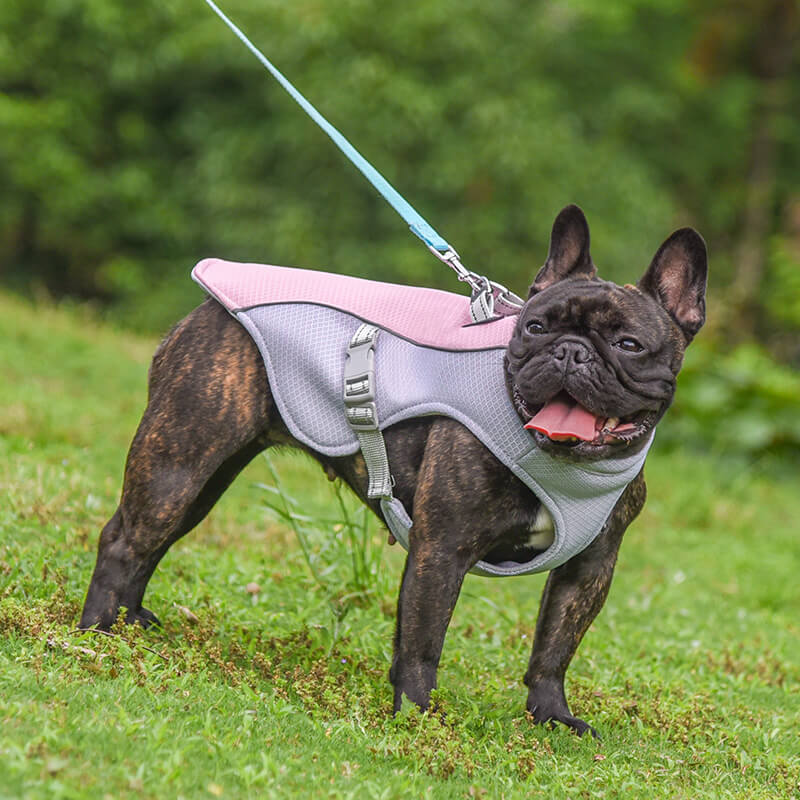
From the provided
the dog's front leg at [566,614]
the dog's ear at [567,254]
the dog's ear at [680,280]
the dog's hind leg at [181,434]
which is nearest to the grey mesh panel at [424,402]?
the dog's hind leg at [181,434]

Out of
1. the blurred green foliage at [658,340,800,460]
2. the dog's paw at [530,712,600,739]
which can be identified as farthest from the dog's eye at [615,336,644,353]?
the blurred green foliage at [658,340,800,460]

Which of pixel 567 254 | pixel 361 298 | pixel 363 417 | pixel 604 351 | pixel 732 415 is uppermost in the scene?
pixel 567 254

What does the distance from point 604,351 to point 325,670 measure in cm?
162

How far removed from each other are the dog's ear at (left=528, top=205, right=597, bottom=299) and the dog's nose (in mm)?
413

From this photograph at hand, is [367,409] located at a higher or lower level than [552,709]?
higher

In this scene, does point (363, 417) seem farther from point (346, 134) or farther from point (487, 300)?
point (346, 134)

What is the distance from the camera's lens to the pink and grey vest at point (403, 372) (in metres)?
3.60

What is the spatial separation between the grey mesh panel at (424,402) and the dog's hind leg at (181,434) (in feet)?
0.37

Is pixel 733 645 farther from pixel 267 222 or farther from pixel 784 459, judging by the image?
pixel 267 222

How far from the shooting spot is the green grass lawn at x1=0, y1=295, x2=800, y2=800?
3.08 meters

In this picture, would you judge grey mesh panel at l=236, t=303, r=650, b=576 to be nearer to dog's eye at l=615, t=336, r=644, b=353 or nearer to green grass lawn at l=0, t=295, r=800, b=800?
dog's eye at l=615, t=336, r=644, b=353

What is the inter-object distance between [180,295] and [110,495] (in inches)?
502

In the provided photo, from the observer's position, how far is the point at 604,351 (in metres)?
3.46

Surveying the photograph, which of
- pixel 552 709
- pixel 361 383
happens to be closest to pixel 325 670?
pixel 552 709
